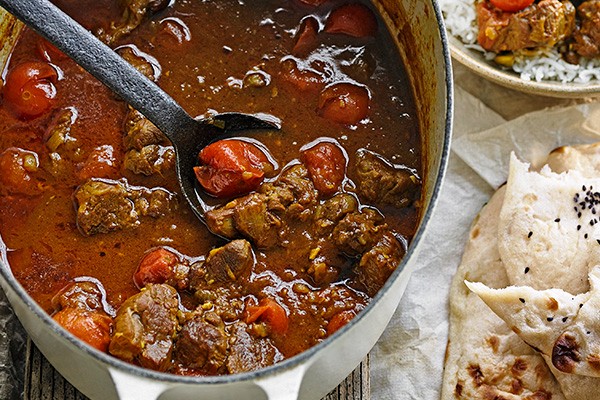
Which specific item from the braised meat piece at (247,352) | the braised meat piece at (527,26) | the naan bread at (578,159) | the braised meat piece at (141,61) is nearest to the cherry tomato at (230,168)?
the braised meat piece at (141,61)

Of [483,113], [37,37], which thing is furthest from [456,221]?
[37,37]

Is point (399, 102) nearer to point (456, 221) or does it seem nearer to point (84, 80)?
point (456, 221)

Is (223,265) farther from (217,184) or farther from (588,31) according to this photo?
(588,31)

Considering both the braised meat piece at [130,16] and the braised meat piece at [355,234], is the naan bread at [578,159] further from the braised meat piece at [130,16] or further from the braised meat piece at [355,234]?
the braised meat piece at [130,16]

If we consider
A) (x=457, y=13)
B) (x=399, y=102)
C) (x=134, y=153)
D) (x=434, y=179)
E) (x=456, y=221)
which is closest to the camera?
(x=434, y=179)

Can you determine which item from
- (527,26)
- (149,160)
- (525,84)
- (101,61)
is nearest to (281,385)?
(149,160)

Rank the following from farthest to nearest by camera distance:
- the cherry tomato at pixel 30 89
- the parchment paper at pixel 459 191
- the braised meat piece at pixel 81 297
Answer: the parchment paper at pixel 459 191 → the cherry tomato at pixel 30 89 → the braised meat piece at pixel 81 297
